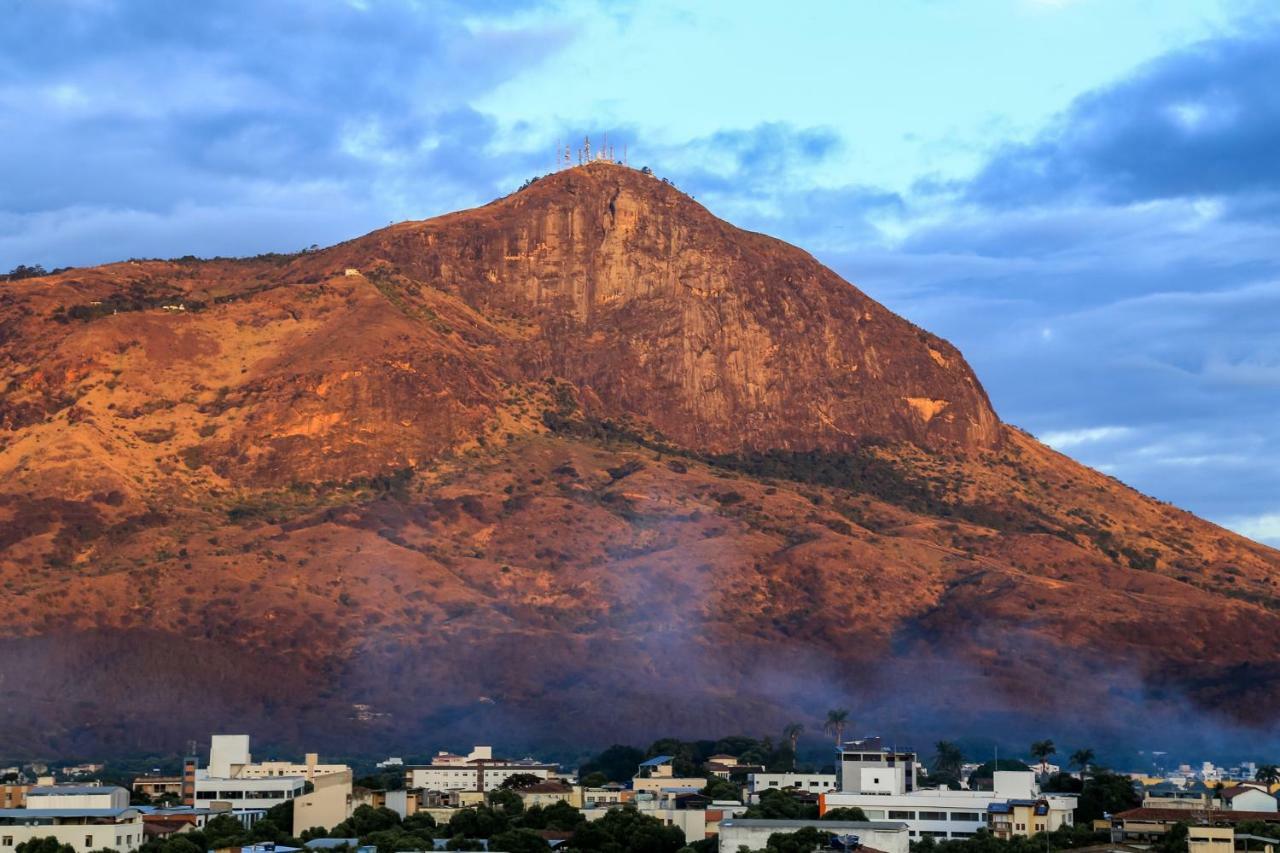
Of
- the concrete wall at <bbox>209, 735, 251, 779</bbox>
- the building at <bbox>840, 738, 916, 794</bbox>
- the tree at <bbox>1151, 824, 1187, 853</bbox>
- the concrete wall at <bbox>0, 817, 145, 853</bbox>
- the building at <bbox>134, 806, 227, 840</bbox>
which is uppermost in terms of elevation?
the concrete wall at <bbox>209, 735, 251, 779</bbox>

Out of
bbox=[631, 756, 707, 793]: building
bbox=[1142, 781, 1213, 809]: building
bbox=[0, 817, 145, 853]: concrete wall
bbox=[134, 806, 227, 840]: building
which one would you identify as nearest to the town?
bbox=[0, 817, 145, 853]: concrete wall

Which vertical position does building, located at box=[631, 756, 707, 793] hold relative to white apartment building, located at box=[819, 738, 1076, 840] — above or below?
above

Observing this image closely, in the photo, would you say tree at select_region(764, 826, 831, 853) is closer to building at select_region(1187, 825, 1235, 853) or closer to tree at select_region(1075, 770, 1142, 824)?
building at select_region(1187, 825, 1235, 853)

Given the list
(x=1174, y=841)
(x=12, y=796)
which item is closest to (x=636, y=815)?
(x=1174, y=841)

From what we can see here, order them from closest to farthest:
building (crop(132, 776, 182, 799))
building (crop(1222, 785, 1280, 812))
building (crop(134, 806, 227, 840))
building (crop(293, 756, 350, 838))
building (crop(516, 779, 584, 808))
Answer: building (crop(134, 806, 227, 840)) → building (crop(293, 756, 350, 838)) → building (crop(1222, 785, 1280, 812)) → building (crop(516, 779, 584, 808)) → building (crop(132, 776, 182, 799))

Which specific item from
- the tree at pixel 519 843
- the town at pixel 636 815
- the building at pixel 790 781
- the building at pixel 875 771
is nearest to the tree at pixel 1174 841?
the town at pixel 636 815

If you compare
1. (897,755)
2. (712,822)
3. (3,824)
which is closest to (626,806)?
(712,822)

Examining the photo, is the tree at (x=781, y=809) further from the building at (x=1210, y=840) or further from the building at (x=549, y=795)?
the building at (x=1210, y=840)
